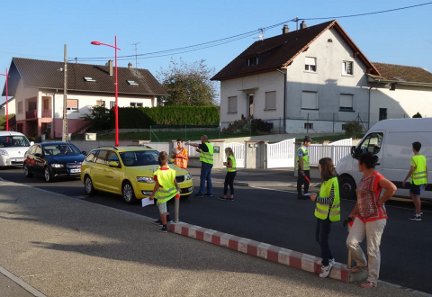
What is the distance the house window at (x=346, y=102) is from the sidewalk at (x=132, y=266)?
104 feet

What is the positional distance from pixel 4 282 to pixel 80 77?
175 feet

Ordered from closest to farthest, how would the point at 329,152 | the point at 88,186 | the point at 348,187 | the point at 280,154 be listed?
the point at 348,187, the point at 88,186, the point at 329,152, the point at 280,154

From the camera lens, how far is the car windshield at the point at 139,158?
1395 cm

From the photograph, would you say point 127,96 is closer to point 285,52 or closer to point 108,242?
point 285,52

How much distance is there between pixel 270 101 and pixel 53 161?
2249cm

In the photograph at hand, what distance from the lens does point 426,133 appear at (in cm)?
1294

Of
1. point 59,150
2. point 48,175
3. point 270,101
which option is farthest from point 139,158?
point 270,101

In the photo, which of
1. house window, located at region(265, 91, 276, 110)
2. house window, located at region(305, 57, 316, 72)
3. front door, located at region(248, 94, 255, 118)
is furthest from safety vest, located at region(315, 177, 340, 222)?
front door, located at region(248, 94, 255, 118)

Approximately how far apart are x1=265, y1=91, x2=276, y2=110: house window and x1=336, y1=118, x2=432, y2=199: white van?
23.9 m

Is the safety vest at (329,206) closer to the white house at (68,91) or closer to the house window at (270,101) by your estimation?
the house window at (270,101)

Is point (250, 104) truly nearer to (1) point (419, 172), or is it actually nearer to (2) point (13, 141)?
(2) point (13, 141)

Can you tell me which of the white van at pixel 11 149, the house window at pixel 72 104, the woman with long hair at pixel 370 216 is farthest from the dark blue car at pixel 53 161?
the house window at pixel 72 104

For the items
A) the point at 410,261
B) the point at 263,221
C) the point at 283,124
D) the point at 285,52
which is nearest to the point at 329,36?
the point at 285,52

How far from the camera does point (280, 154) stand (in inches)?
1017
